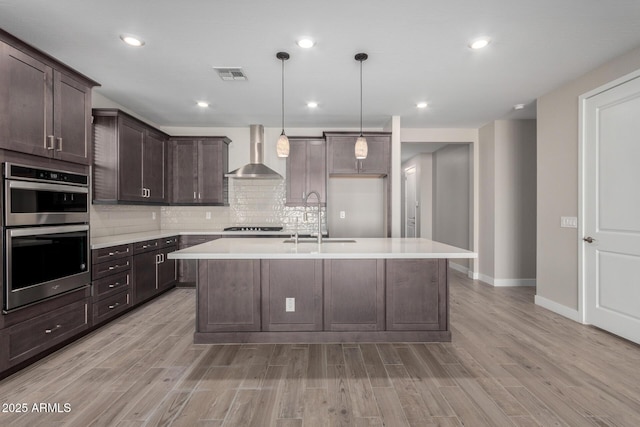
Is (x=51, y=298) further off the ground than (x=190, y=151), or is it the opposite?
(x=190, y=151)

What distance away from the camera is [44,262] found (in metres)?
2.64

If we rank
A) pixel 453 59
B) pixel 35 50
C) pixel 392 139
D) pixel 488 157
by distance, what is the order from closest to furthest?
pixel 35 50 < pixel 453 59 < pixel 392 139 < pixel 488 157

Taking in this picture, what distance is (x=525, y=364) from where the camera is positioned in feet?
8.39

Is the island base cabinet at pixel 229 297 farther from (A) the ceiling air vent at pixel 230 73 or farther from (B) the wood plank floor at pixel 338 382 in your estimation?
(A) the ceiling air vent at pixel 230 73

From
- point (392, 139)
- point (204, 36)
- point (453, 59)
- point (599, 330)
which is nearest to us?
point (204, 36)

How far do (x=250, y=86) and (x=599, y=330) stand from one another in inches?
181

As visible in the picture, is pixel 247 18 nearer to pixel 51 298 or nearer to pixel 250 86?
pixel 250 86

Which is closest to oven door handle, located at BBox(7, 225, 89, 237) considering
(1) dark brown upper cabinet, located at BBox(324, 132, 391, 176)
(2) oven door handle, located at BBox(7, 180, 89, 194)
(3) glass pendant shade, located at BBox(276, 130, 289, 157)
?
(2) oven door handle, located at BBox(7, 180, 89, 194)

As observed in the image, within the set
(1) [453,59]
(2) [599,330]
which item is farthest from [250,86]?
(2) [599,330]

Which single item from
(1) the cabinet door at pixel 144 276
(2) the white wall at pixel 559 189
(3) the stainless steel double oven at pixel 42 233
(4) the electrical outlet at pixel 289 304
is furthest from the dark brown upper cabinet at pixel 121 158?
(2) the white wall at pixel 559 189

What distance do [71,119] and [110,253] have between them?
1.42 meters

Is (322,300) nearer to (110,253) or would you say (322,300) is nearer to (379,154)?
(110,253)

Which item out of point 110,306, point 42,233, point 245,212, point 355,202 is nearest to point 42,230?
point 42,233

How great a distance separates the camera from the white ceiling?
232 cm
